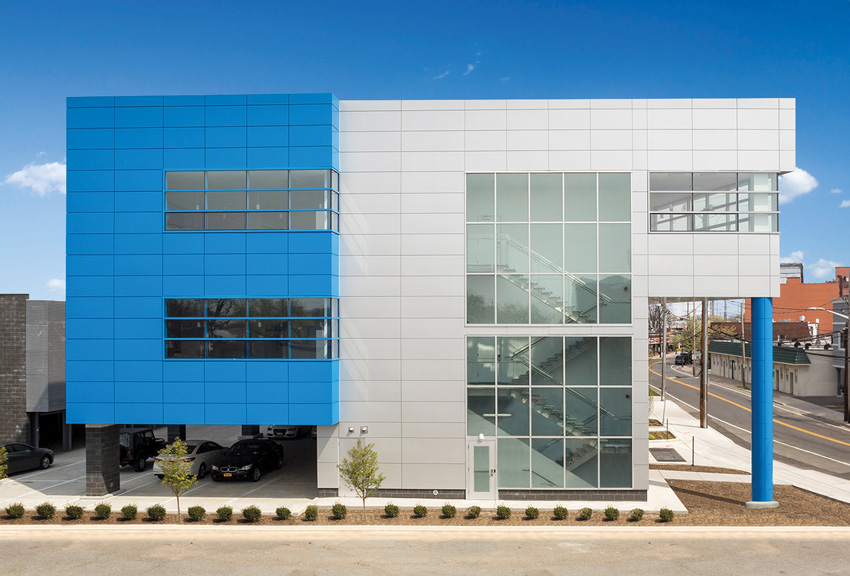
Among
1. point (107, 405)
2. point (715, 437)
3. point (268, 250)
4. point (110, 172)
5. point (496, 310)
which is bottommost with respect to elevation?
point (715, 437)

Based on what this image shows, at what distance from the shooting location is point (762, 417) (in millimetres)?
19078

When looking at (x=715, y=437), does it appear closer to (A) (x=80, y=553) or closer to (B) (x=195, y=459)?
(B) (x=195, y=459)

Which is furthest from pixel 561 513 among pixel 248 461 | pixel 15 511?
pixel 15 511

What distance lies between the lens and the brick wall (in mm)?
27547

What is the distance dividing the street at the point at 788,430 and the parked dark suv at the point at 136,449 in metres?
27.5

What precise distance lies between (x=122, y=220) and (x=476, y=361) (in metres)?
12.6

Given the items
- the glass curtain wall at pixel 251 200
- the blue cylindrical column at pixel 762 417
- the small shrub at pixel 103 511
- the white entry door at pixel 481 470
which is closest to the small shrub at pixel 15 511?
the small shrub at pixel 103 511

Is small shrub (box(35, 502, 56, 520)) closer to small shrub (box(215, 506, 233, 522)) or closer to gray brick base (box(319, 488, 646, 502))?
small shrub (box(215, 506, 233, 522))

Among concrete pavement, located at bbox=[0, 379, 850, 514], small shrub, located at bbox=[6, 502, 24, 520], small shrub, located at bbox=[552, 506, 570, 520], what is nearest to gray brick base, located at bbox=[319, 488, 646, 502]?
concrete pavement, located at bbox=[0, 379, 850, 514]

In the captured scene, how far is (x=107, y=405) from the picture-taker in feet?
64.9

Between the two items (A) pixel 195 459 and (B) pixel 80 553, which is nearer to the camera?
(B) pixel 80 553

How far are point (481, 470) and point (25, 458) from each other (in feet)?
60.8

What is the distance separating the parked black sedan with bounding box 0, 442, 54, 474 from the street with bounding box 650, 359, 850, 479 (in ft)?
104

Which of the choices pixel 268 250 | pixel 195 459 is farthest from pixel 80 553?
pixel 268 250
